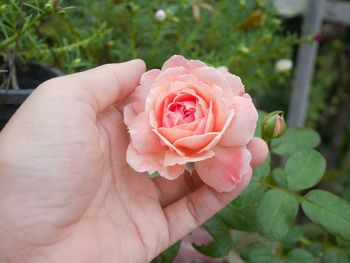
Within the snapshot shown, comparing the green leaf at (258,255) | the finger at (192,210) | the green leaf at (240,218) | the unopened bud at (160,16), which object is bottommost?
the green leaf at (258,255)

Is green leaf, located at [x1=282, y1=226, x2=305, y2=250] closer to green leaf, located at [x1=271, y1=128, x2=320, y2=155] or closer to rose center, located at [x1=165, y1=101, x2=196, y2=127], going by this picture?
green leaf, located at [x1=271, y1=128, x2=320, y2=155]

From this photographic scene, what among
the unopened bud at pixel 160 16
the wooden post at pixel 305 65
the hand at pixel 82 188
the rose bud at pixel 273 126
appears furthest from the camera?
the wooden post at pixel 305 65

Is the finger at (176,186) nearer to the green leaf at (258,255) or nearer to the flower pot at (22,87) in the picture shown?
the green leaf at (258,255)

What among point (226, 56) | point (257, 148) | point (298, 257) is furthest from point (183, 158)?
point (226, 56)

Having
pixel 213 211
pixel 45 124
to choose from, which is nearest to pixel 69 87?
pixel 45 124

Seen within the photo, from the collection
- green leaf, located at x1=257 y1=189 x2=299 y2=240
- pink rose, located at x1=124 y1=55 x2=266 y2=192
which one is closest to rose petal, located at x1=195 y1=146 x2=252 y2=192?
pink rose, located at x1=124 y1=55 x2=266 y2=192

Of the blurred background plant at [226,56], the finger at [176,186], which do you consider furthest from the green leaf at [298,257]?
the finger at [176,186]

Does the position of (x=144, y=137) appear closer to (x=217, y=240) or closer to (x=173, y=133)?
(x=173, y=133)
